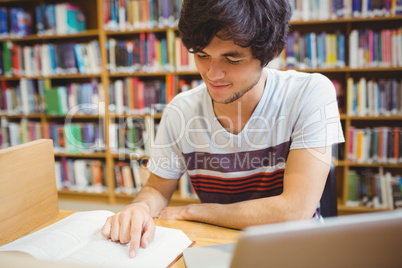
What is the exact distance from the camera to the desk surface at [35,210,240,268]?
754 millimetres

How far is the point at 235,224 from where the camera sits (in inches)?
33.5

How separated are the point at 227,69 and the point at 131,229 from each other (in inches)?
21.5

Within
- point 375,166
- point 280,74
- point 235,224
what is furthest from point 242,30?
point 375,166

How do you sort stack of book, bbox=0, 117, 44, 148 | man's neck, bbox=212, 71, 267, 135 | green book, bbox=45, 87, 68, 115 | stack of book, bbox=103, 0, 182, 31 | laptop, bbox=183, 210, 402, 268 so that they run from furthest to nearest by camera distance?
1. stack of book, bbox=0, 117, 44, 148
2. green book, bbox=45, 87, 68, 115
3. stack of book, bbox=103, 0, 182, 31
4. man's neck, bbox=212, 71, 267, 135
5. laptop, bbox=183, 210, 402, 268

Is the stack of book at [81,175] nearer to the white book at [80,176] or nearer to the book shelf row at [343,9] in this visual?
the white book at [80,176]

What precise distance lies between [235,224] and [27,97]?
277 cm

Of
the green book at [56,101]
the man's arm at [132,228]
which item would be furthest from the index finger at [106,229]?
the green book at [56,101]

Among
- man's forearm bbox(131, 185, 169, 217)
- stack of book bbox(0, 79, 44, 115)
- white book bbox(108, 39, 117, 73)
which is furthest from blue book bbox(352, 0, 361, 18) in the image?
stack of book bbox(0, 79, 44, 115)

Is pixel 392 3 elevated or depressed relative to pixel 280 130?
elevated

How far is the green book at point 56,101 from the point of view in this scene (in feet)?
9.28

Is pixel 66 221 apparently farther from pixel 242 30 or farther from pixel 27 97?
pixel 27 97

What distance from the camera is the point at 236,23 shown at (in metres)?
0.89

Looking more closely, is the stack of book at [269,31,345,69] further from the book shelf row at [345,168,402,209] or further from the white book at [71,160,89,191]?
the white book at [71,160,89,191]

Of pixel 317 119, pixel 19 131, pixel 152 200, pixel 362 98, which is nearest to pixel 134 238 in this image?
pixel 152 200
